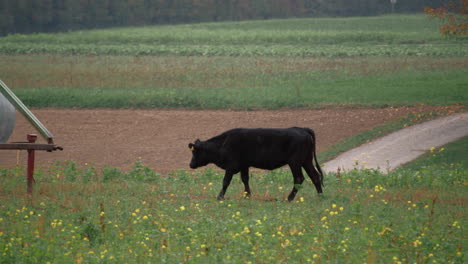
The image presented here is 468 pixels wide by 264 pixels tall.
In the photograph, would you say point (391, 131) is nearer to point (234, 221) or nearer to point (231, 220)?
point (231, 220)

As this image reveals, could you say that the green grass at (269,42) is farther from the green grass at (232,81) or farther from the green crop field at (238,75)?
the green grass at (232,81)

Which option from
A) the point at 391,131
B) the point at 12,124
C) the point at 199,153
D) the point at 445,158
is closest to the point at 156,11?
the point at 391,131

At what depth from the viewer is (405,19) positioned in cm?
9275

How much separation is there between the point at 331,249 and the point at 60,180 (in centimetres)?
833

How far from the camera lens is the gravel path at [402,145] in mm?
20016

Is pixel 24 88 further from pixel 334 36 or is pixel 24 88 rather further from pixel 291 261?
pixel 334 36

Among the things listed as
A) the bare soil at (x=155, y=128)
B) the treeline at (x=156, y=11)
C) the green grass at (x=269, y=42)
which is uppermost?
the treeline at (x=156, y=11)

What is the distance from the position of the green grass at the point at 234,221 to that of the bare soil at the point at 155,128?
6.00m

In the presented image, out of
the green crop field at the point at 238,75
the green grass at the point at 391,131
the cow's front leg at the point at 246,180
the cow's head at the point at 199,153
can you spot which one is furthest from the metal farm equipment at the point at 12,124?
the green crop field at the point at 238,75

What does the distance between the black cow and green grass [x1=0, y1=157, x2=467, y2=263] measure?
0.49 m

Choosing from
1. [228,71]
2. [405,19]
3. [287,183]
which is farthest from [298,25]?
[287,183]

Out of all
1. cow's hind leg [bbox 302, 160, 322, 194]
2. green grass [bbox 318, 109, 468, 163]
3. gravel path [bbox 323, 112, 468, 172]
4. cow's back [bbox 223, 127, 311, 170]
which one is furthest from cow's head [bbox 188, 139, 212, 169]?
green grass [bbox 318, 109, 468, 163]

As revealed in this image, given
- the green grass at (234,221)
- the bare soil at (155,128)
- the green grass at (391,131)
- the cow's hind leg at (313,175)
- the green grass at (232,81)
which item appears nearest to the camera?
the green grass at (234,221)

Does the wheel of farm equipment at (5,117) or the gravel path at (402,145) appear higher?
the wheel of farm equipment at (5,117)
